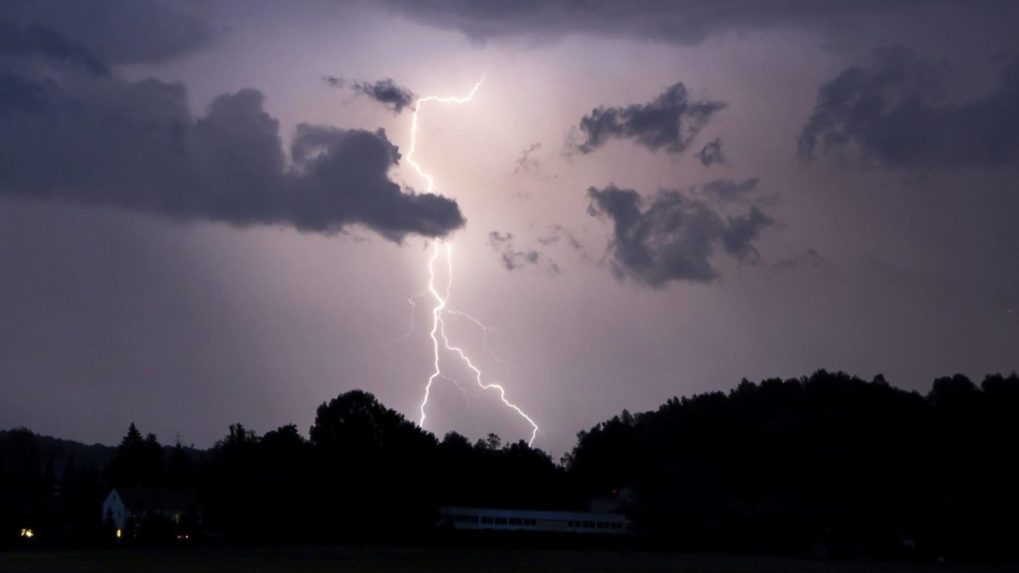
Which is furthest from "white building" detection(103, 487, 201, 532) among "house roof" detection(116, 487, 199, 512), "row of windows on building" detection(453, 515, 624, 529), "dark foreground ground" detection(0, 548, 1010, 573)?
"dark foreground ground" detection(0, 548, 1010, 573)

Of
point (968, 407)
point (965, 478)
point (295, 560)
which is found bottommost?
point (295, 560)

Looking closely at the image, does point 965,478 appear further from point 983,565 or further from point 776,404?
point 776,404

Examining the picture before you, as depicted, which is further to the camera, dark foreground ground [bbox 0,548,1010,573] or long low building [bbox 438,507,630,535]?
long low building [bbox 438,507,630,535]

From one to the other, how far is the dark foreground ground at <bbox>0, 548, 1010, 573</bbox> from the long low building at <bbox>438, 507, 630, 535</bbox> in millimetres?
26163

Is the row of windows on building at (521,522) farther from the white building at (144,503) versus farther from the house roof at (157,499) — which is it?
the house roof at (157,499)

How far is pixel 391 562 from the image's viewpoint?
64.6 meters

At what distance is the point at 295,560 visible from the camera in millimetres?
65250

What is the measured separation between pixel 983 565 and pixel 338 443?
50.4 m

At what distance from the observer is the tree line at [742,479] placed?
89750mm

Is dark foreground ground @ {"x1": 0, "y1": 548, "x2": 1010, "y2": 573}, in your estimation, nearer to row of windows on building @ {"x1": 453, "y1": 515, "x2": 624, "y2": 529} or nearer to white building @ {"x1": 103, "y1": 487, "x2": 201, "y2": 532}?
row of windows on building @ {"x1": 453, "y1": 515, "x2": 624, "y2": 529}

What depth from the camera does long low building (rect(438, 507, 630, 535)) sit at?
109 meters

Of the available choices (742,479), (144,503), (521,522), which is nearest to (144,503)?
(144,503)

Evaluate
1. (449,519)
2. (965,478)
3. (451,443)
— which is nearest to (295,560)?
(449,519)

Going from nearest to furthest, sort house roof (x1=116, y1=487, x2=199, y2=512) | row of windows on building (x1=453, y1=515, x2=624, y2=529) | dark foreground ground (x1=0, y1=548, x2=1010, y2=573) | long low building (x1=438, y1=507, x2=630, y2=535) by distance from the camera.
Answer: dark foreground ground (x1=0, y1=548, x2=1010, y2=573) < long low building (x1=438, y1=507, x2=630, y2=535) < row of windows on building (x1=453, y1=515, x2=624, y2=529) < house roof (x1=116, y1=487, x2=199, y2=512)
